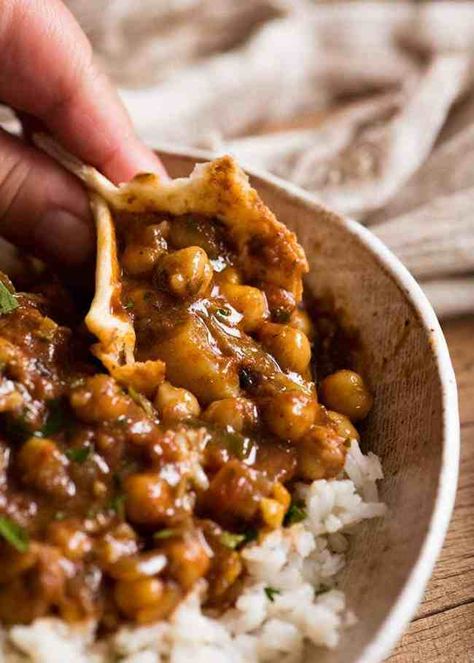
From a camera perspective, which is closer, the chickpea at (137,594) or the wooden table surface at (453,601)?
the chickpea at (137,594)

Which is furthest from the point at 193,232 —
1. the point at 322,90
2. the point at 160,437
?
the point at 322,90

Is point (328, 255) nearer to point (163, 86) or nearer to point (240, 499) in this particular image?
point (240, 499)

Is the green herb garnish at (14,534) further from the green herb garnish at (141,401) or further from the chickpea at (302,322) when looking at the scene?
the chickpea at (302,322)

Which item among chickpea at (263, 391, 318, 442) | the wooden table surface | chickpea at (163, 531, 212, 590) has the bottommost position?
the wooden table surface

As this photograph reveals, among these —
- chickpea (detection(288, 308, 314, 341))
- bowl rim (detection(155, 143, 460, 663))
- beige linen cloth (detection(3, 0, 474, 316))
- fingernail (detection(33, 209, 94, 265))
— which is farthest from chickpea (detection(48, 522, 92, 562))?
beige linen cloth (detection(3, 0, 474, 316))

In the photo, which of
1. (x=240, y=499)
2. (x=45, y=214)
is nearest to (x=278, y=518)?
(x=240, y=499)

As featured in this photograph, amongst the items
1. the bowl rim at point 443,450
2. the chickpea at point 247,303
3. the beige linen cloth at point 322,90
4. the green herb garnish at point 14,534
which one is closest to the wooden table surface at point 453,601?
the bowl rim at point 443,450

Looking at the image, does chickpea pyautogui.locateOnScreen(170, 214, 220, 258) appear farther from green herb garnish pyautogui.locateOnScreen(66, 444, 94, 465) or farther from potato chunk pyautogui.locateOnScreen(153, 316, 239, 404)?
green herb garnish pyautogui.locateOnScreen(66, 444, 94, 465)
